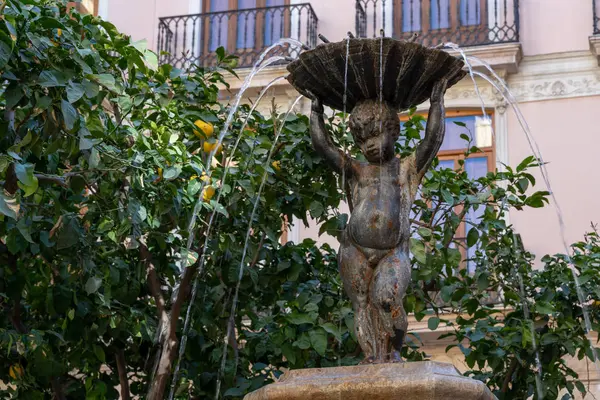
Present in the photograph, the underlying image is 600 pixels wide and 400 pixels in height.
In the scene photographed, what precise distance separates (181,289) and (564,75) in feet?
29.4

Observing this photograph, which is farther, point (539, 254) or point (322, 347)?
point (539, 254)

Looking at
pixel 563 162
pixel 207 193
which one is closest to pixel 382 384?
pixel 207 193

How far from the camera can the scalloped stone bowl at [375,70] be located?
24.4 ft

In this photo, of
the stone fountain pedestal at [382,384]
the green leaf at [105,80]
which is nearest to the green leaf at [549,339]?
the stone fountain pedestal at [382,384]

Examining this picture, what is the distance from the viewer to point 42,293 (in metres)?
10.3

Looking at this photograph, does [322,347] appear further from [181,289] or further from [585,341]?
[585,341]

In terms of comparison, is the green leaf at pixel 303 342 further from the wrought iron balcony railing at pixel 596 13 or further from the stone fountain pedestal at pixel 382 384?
the wrought iron balcony railing at pixel 596 13

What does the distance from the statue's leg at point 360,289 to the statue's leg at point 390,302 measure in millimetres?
51

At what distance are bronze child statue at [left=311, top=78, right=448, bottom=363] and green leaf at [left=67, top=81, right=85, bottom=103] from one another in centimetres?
172

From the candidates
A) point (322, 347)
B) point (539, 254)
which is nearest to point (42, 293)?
point (322, 347)

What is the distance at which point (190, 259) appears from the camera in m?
9.12

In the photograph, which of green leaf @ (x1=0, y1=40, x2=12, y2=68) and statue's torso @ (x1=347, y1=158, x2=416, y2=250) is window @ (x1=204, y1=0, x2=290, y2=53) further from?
statue's torso @ (x1=347, y1=158, x2=416, y2=250)

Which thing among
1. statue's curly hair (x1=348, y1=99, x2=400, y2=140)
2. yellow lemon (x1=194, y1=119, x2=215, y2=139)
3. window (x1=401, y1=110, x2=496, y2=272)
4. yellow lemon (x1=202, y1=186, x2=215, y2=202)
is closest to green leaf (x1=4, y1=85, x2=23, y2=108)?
yellow lemon (x1=202, y1=186, x2=215, y2=202)

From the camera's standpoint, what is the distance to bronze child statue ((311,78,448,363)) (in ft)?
23.4
